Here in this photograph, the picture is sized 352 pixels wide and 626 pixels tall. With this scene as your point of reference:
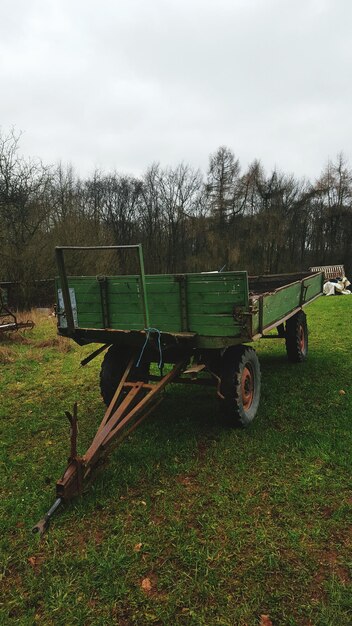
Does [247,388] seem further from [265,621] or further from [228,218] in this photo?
[228,218]

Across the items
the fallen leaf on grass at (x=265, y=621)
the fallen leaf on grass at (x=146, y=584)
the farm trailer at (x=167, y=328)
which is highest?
the farm trailer at (x=167, y=328)

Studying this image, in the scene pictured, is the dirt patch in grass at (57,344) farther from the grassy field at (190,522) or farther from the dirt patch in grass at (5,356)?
the grassy field at (190,522)

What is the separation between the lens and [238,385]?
3943mm

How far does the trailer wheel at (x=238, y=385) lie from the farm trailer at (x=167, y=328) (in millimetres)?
10

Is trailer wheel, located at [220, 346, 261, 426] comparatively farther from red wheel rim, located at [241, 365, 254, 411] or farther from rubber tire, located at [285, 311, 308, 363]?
rubber tire, located at [285, 311, 308, 363]

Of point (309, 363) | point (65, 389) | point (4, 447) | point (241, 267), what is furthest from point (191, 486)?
point (241, 267)

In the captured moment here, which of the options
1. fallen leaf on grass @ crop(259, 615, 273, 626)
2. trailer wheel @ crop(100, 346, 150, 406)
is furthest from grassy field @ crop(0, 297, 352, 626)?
trailer wheel @ crop(100, 346, 150, 406)

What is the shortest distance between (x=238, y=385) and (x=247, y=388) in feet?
1.51

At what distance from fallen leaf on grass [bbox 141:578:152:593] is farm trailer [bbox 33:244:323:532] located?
0.92 metres

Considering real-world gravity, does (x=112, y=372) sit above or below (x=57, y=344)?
above

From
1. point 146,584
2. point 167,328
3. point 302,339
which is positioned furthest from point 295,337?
point 146,584

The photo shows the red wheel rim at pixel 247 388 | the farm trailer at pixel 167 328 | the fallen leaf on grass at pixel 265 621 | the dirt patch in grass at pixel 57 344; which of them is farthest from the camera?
the dirt patch in grass at pixel 57 344

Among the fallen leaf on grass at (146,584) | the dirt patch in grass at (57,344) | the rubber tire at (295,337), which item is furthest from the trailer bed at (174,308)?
the dirt patch in grass at (57,344)

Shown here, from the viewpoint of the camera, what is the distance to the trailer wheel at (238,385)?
3.96m
